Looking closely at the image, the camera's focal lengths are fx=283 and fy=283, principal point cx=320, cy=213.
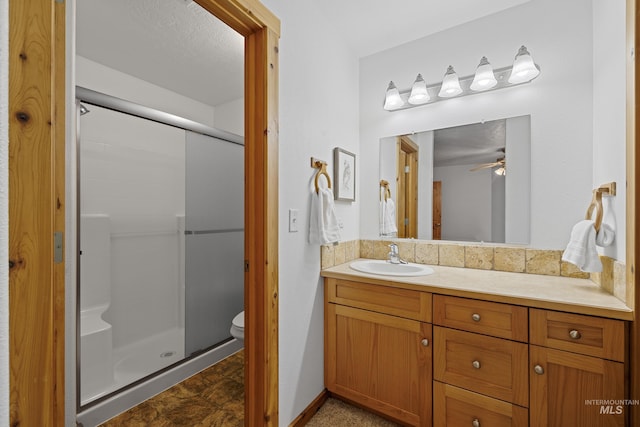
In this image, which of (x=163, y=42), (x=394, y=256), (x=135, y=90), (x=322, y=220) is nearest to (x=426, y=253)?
(x=394, y=256)

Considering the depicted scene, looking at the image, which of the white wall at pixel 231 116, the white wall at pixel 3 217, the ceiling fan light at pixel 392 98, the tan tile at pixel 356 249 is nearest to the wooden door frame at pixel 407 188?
the ceiling fan light at pixel 392 98

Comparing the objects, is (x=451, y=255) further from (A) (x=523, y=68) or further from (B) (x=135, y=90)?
(B) (x=135, y=90)

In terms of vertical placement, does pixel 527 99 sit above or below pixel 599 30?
below

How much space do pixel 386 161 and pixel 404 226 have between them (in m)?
0.52

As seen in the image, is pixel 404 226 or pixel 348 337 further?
pixel 404 226

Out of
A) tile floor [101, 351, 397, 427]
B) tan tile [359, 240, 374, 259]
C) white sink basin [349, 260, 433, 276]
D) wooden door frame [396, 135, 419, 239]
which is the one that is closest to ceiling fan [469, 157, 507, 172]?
wooden door frame [396, 135, 419, 239]

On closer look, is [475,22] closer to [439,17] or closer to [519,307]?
[439,17]

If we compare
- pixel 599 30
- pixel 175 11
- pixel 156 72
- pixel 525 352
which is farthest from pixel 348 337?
pixel 156 72

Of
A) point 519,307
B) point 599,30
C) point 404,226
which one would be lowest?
point 519,307

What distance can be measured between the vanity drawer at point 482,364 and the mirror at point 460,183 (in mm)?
720

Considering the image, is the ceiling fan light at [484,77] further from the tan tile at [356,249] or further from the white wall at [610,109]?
the tan tile at [356,249]

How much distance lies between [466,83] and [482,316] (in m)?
1.47

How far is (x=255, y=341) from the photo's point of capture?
1.34m

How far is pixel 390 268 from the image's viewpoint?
1955 millimetres
